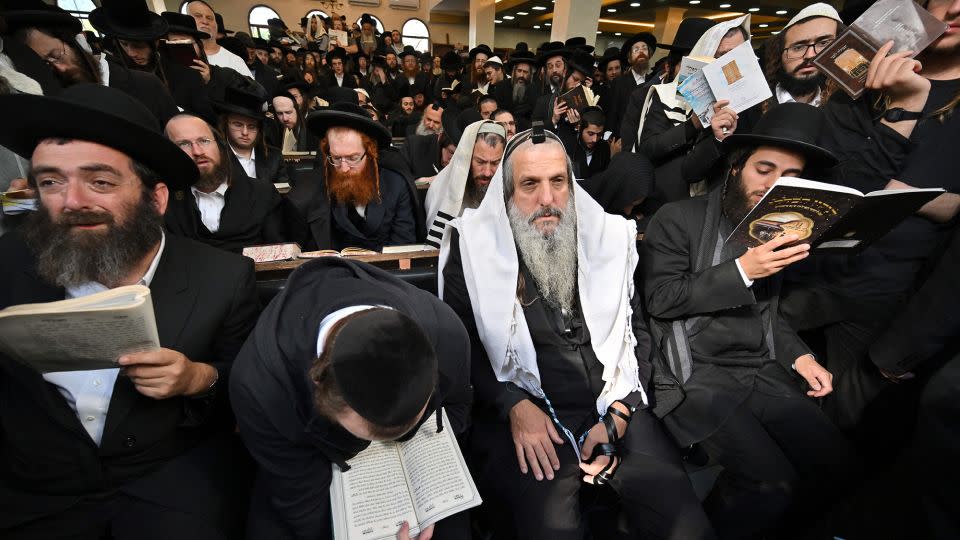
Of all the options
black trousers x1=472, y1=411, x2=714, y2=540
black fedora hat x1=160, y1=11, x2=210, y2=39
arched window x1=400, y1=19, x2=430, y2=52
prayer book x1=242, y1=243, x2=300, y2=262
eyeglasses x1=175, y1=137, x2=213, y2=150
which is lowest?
black trousers x1=472, y1=411, x2=714, y2=540

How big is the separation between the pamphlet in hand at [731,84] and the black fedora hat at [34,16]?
484cm

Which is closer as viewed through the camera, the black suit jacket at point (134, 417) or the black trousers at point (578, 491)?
the black suit jacket at point (134, 417)

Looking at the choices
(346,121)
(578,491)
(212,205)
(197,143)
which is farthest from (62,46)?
(578,491)

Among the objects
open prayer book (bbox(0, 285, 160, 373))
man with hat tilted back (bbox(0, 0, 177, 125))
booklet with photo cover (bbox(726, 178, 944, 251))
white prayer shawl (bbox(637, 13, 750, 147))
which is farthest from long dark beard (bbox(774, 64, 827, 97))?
man with hat tilted back (bbox(0, 0, 177, 125))

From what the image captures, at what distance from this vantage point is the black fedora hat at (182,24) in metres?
5.03

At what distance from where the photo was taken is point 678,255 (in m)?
2.28

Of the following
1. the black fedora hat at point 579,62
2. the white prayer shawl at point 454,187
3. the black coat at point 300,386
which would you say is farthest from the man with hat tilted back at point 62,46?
the black fedora hat at point 579,62

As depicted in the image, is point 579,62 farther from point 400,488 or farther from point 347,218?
point 400,488

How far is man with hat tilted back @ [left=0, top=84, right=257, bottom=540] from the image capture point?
151cm

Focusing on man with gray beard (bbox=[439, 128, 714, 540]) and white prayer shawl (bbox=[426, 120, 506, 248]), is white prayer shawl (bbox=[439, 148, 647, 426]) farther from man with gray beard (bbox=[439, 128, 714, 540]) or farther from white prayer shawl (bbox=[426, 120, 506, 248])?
white prayer shawl (bbox=[426, 120, 506, 248])

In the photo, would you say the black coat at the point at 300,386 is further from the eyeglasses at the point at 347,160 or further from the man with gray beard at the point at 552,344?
the eyeglasses at the point at 347,160

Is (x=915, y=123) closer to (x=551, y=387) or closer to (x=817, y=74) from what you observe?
(x=817, y=74)

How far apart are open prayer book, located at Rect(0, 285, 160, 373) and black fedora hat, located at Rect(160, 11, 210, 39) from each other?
550 cm

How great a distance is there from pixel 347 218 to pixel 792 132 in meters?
3.18
